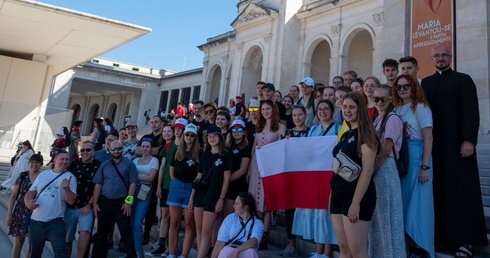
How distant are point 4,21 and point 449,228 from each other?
1552 cm

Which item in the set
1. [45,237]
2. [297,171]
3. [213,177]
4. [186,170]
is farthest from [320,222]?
[45,237]

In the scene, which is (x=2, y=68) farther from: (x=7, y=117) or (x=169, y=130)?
(x=169, y=130)

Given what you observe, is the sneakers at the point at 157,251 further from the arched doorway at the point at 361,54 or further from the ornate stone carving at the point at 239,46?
the ornate stone carving at the point at 239,46

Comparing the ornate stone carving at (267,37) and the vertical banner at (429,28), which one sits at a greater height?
the ornate stone carving at (267,37)

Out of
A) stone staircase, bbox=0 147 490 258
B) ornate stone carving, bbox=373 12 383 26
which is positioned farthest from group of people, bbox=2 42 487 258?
ornate stone carving, bbox=373 12 383 26

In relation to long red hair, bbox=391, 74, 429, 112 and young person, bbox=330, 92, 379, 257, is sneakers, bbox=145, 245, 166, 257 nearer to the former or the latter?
young person, bbox=330, 92, 379, 257

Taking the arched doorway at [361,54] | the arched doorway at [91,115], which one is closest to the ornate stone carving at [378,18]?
the arched doorway at [361,54]

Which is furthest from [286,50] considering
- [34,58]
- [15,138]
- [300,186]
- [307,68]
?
[300,186]

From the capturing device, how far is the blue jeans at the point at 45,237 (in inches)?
203

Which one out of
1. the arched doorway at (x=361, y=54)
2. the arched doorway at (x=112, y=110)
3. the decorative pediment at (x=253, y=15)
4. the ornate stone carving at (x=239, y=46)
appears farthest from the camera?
the arched doorway at (x=112, y=110)

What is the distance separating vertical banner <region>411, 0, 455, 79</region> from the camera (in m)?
6.86

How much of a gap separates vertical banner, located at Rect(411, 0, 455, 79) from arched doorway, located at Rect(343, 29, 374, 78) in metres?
16.7

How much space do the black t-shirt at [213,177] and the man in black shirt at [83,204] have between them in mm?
1949

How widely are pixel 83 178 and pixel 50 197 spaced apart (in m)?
0.60
